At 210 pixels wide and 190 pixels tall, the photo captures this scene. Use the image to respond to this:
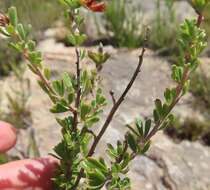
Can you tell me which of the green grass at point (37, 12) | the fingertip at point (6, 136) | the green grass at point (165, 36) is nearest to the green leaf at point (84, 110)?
the fingertip at point (6, 136)

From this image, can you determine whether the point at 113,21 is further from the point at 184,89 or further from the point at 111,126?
the point at 184,89

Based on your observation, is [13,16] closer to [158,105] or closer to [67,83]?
[67,83]

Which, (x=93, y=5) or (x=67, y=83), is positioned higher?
(x=93, y=5)

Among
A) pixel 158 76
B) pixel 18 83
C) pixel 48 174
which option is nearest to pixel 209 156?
pixel 158 76

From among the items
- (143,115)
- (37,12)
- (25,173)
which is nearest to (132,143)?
(25,173)

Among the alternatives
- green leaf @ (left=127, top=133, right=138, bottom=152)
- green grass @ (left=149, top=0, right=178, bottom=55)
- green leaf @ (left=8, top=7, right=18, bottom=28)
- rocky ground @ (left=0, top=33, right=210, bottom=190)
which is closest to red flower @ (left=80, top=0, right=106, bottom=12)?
green leaf @ (left=8, top=7, right=18, bottom=28)

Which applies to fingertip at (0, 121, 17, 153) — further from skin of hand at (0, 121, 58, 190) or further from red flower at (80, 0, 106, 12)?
red flower at (80, 0, 106, 12)
